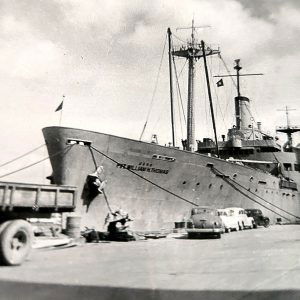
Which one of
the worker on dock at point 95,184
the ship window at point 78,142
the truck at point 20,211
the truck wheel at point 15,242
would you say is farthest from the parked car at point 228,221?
the truck wheel at point 15,242

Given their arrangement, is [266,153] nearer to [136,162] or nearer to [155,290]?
[136,162]

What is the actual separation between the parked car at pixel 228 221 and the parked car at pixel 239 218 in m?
0.15

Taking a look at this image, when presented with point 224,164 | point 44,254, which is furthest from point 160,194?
point 44,254

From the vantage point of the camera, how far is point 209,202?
2078 cm

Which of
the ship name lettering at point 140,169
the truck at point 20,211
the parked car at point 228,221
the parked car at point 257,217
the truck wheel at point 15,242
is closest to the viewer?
the truck wheel at point 15,242

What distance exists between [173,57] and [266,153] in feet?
35.7

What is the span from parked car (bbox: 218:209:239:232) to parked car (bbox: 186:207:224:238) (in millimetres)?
2289

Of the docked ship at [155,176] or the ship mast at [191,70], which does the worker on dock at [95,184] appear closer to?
the docked ship at [155,176]

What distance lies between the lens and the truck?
8.02m

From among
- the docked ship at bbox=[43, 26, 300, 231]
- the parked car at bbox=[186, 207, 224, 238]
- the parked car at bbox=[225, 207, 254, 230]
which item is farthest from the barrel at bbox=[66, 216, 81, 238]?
the parked car at bbox=[225, 207, 254, 230]

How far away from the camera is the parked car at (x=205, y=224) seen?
51.8ft

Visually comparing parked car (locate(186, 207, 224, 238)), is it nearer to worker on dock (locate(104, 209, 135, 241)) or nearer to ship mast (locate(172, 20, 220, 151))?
worker on dock (locate(104, 209, 135, 241))

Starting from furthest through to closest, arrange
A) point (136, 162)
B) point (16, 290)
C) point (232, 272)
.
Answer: point (136, 162)
point (232, 272)
point (16, 290)

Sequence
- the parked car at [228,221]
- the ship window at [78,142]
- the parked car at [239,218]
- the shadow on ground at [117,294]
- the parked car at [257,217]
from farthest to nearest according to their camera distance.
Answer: the parked car at [257,217], the parked car at [239,218], the parked car at [228,221], the ship window at [78,142], the shadow on ground at [117,294]
